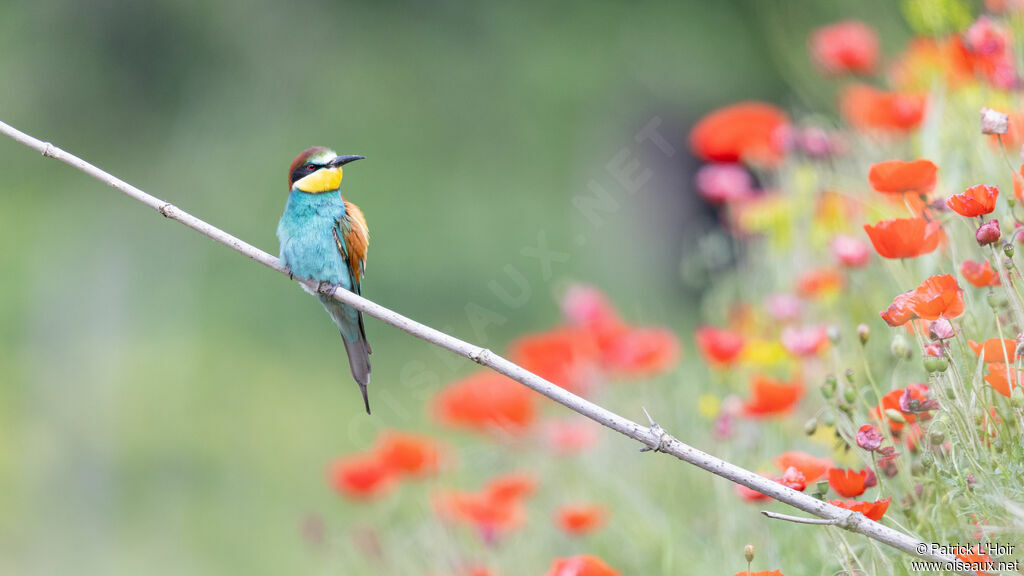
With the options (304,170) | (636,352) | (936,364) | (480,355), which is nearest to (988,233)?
(936,364)

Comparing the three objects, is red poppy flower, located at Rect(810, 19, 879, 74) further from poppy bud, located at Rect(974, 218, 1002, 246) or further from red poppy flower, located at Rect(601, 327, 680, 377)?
poppy bud, located at Rect(974, 218, 1002, 246)

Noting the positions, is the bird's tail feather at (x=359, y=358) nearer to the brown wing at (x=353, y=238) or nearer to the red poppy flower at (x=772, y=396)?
the brown wing at (x=353, y=238)

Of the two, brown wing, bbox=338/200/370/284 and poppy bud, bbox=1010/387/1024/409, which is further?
brown wing, bbox=338/200/370/284

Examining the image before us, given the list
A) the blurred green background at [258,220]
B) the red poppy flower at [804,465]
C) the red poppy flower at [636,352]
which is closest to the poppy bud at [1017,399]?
the red poppy flower at [804,465]

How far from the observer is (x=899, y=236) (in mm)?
1046

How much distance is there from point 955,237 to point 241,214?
10.5 ft

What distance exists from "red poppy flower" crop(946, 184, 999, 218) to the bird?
743 mm

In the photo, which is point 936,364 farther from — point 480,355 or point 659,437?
point 480,355

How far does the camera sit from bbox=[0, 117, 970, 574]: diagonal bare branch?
2.96 ft

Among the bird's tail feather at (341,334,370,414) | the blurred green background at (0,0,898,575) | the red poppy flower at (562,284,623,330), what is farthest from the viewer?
the blurred green background at (0,0,898,575)

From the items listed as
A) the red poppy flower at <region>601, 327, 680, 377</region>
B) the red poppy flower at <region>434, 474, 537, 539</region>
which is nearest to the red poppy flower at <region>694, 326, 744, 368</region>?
the red poppy flower at <region>601, 327, 680, 377</region>

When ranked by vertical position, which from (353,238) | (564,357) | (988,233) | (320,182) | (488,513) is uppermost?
Result: (320,182)

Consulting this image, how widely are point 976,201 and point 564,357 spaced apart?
125cm

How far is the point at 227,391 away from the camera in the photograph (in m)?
4.07
